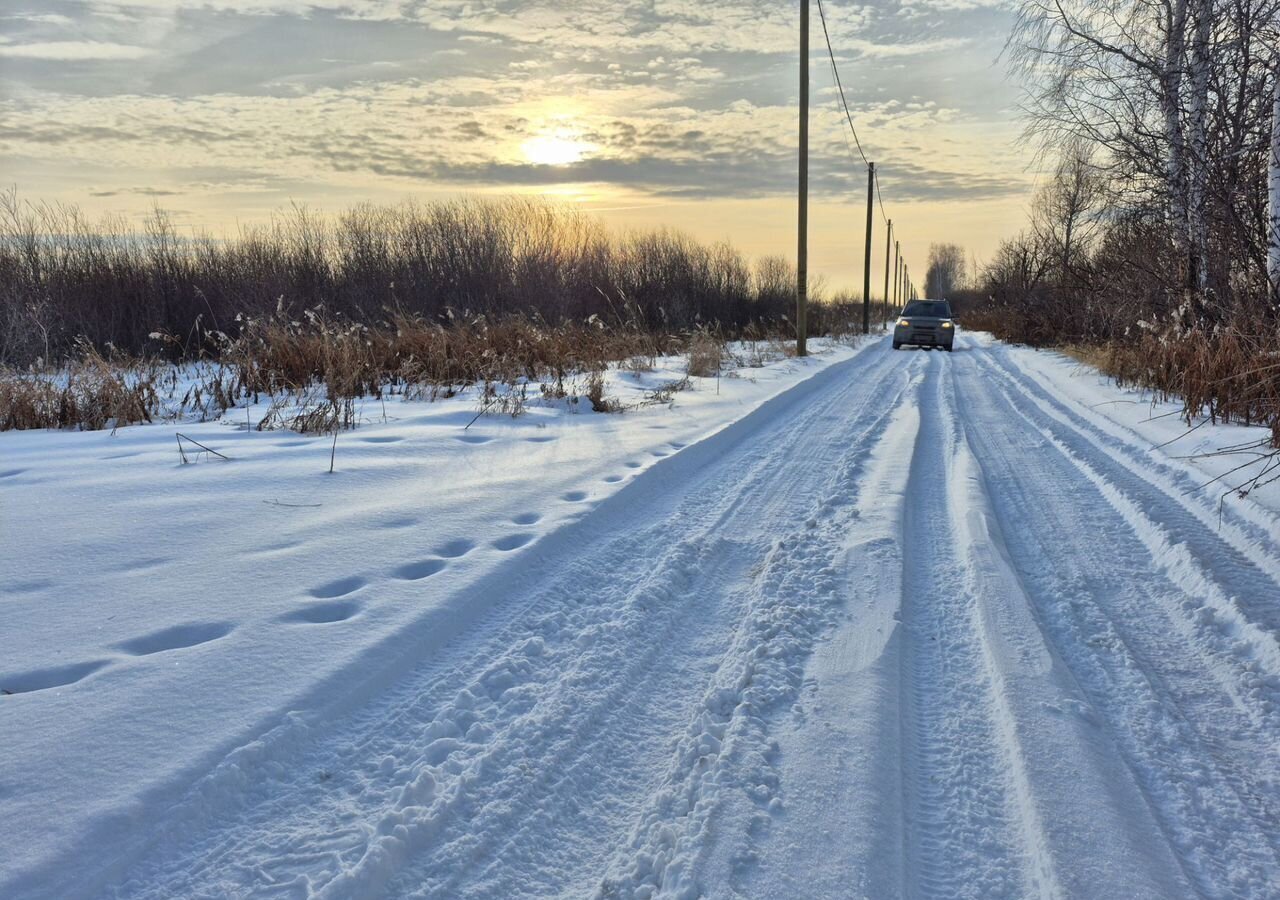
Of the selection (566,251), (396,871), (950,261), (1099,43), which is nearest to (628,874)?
(396,871)

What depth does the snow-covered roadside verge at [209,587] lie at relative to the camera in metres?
1.89

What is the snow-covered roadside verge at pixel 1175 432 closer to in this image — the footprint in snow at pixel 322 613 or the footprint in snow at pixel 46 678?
the footprint in snow at pixel 322 613

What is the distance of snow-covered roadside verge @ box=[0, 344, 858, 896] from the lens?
6.21 ft

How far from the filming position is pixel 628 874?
1.71 metres

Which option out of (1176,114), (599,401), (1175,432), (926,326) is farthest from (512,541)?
(926,326)

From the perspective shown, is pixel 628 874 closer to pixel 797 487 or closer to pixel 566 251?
pixel 797 487

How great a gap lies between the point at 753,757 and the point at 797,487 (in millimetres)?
3083

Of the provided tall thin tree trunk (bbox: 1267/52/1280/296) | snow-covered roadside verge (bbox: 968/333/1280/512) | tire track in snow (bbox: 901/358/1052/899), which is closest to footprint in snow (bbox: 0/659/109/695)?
tire track in snow (bbox: 901/358/1052/899)

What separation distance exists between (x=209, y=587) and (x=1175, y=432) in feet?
25.2

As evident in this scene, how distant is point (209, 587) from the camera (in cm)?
300

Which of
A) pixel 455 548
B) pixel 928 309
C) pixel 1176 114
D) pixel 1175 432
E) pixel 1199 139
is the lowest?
pixel 455 548

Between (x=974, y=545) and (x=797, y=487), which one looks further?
(x=797, y=487)

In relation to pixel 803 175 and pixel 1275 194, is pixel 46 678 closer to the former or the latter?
pixel 1275 194

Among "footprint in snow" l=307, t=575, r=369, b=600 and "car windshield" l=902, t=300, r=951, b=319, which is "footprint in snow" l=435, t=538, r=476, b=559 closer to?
"footprint in snow" l=307, t=575, r=369, b=600
